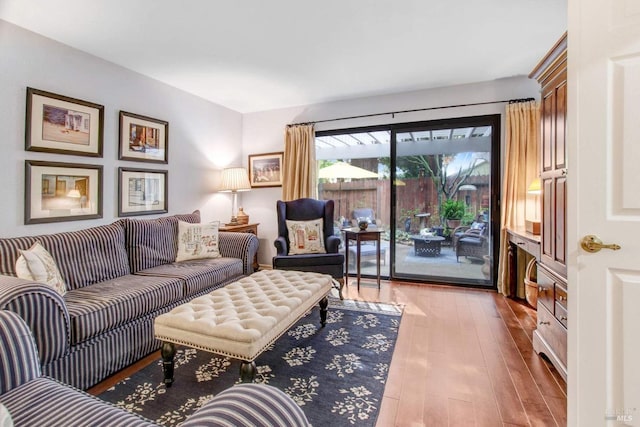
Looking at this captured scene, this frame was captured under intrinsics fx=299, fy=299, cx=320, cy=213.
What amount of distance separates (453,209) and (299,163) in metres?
2.18

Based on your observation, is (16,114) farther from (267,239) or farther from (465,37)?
(465,37)

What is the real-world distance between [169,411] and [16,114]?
2.52 meters

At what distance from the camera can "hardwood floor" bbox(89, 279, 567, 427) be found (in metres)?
1.54

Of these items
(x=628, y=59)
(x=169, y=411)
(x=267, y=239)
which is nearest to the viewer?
(x=628, y=59)

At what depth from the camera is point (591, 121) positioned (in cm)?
114

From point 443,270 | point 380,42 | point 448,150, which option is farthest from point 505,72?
point 443,270

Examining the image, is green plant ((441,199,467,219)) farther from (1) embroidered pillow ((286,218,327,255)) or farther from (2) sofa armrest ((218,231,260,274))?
(2) sofa armrest ((218,231,260,274))

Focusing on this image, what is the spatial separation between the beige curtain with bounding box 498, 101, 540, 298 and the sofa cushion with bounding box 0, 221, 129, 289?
13.0ft

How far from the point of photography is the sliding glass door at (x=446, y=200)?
371cm

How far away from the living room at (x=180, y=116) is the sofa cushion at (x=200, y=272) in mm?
860

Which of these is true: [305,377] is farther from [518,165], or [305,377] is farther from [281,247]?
[518,165]

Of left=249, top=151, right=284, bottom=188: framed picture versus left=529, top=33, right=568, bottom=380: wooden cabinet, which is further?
left=249, top=151, right=284, bottom=188: framed picture

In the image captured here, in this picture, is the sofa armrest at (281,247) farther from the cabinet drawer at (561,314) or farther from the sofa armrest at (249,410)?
the sofa armrest at (249,410)

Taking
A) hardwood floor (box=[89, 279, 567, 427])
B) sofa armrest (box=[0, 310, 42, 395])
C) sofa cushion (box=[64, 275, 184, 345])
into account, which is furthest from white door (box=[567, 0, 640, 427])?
sofa cushion (box=[64, 275, 184, 345])
